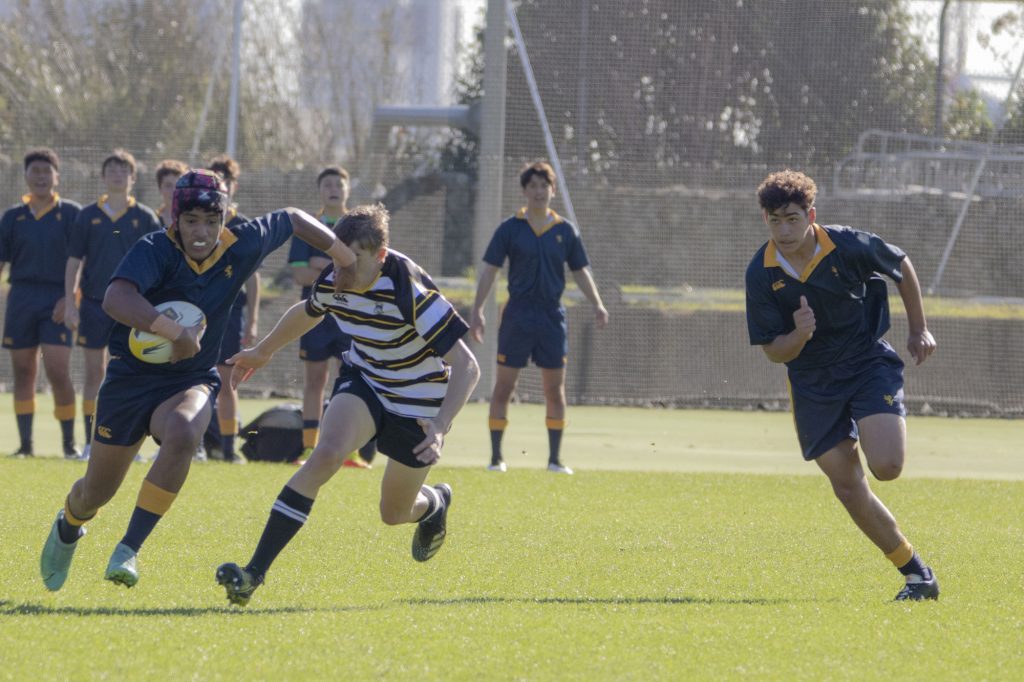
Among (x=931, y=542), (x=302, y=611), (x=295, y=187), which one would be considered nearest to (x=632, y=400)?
(x=295, y=187)

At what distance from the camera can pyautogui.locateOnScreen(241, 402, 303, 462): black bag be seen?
10.9 metres

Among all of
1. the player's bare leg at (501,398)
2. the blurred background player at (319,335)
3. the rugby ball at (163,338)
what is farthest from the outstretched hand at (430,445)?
the player's bare leg at (501,398)

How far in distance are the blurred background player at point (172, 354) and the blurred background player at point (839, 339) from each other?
6.20ft

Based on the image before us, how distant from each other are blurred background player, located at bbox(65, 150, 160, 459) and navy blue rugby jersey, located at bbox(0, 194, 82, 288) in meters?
0.23

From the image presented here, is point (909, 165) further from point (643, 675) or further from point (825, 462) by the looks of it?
point (643, 675)

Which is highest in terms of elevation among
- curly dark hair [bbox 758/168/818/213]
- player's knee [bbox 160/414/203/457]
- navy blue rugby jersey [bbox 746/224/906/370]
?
curly dark hair [bbox 758/168/818/213]

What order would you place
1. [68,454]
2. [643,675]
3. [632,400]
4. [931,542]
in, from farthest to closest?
[632,400] < [68,454] < [931,542] < [643,675]

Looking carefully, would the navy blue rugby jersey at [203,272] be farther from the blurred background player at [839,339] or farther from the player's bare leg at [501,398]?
the player's bare leg at [501,398]

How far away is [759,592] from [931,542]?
1849 mm

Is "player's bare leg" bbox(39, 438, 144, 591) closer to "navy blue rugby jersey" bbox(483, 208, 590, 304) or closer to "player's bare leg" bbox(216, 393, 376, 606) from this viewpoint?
"player's bare leg" bbox(216, 393, 376, 606)

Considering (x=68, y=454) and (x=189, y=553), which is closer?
(x=189, y=553)

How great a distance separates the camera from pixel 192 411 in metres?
5.61

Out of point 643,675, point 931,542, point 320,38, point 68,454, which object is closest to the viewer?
point 643,675

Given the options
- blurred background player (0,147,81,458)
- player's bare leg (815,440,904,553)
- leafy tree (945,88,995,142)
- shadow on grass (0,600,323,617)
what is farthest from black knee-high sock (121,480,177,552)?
leafy tree (945,88,995,142)
